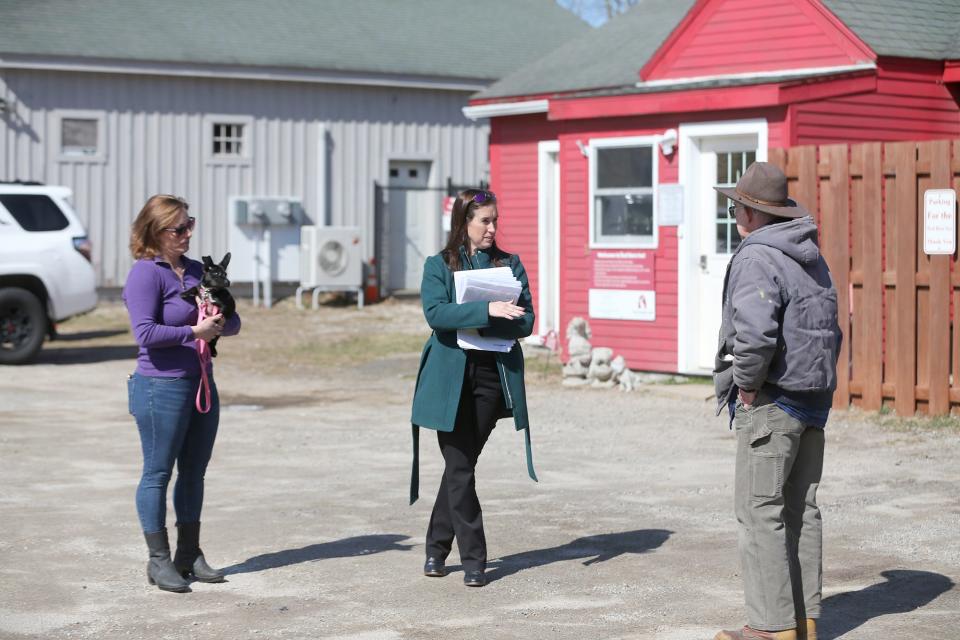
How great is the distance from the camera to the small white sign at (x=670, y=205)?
15.4m

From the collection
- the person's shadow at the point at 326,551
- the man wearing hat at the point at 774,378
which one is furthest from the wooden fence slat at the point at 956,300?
the man wearing hat at the point at 774,378

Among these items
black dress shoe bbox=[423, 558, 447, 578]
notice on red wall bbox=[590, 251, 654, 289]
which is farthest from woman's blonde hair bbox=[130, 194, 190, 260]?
notice on red wall bbox=[590, 251, 654, 289]

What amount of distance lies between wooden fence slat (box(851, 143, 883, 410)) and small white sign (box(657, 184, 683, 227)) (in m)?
2.84

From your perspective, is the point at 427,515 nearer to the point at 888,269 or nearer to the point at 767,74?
the point at 888,269

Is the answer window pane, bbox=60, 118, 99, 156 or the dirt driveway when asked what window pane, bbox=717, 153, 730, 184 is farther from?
window pane, bbox=60, 118, 99, 156

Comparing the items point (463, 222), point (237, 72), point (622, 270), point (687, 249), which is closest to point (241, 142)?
point (237, 72)

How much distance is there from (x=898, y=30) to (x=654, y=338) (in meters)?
4.01

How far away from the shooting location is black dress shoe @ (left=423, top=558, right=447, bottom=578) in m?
7.28

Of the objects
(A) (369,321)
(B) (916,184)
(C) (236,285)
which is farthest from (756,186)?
(C) (236,285)

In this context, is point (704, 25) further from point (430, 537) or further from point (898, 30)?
point (430, 537)

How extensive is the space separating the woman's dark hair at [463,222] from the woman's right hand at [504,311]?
15.2 inches

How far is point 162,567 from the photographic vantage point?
23.1ft

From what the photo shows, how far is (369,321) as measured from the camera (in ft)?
78.0

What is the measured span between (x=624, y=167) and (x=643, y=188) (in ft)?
1.29
